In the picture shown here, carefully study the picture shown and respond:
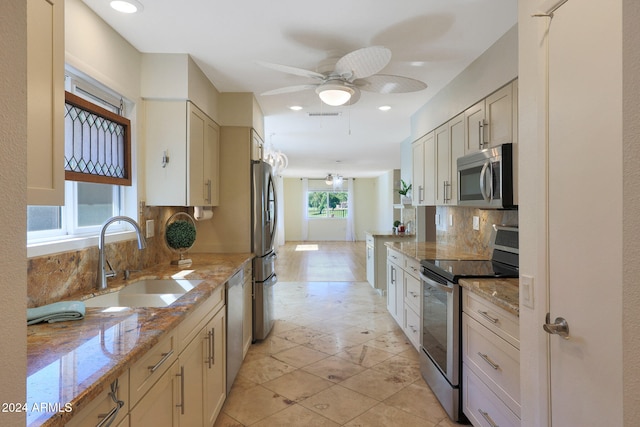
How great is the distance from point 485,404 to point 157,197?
2.49m

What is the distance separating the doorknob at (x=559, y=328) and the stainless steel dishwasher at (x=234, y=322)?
6.10 feet

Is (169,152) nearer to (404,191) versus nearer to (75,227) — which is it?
(75,227)

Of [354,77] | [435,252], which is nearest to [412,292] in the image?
[435,252]

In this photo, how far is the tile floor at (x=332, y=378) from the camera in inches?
85.7

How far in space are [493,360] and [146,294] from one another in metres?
1.96

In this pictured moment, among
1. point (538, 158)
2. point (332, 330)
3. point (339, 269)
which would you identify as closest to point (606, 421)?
point (538, 158)

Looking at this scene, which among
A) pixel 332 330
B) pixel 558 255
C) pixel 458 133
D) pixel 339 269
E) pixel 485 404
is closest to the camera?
pixel 558 255

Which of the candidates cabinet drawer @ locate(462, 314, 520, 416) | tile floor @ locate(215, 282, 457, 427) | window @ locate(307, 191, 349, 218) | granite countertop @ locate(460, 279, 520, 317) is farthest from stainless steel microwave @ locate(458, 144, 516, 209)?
window @ locate(307, 191, 349, 218)

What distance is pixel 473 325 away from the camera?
6.34 ft

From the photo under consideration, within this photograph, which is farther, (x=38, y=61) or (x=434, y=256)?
(x=434, y=256)

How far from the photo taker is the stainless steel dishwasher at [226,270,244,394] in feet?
7.75

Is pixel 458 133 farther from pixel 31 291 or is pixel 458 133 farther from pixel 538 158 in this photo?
pixel 31 291

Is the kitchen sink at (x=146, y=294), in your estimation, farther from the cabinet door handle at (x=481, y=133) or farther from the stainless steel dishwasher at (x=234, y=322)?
the cabinet door handle at (x=481, y=133)

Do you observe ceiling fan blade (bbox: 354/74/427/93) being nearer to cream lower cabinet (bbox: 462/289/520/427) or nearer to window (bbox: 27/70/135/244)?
cream lower cabinet (bbox: 462/289/520/427)
